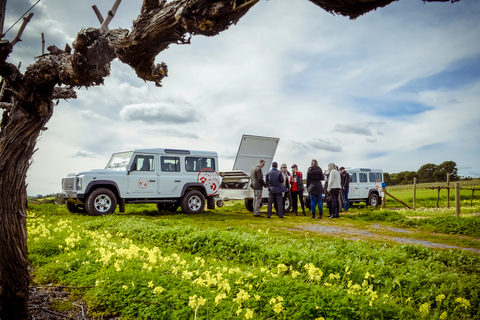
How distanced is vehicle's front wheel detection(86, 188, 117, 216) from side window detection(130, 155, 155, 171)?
4.57ft

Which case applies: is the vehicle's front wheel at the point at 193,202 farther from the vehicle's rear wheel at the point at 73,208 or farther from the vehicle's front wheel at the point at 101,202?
the vehicle's rear wheel at the point at 73,208

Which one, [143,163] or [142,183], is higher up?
[143,163]

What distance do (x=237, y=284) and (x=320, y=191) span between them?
33.3 ft

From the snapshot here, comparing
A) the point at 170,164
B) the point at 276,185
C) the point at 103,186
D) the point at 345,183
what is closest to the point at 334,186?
the point at 276,185

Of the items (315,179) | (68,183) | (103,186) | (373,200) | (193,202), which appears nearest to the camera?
(103,186)

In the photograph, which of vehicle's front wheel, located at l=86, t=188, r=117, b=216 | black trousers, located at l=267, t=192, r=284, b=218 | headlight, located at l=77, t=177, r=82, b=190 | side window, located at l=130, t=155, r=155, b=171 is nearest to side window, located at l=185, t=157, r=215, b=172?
side window, located at l=130, t=155, r=155, b=171

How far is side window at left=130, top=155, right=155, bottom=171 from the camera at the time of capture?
1408cm

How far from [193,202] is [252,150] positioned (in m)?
3.98

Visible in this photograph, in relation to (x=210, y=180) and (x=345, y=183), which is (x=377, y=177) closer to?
(x=345, y=183)

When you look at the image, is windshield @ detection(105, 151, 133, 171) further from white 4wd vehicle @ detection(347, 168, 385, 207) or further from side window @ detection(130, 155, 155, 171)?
white 4wd vehicle @ detection(347, 168, 385, 207)

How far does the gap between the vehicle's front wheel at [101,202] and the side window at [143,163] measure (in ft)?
4.57

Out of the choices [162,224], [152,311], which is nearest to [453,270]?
[152,311]

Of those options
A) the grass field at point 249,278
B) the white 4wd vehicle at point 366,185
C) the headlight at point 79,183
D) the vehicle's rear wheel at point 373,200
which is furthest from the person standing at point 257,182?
the vehicle's rear wheel at point 373,200

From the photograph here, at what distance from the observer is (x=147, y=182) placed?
1425cm
